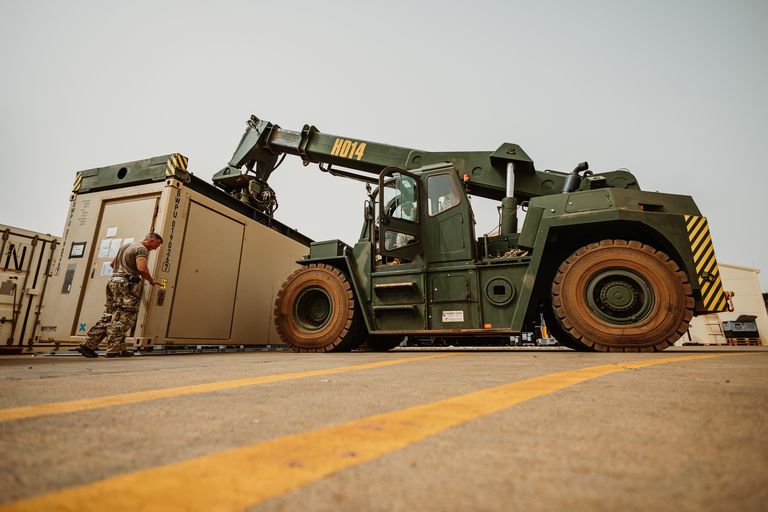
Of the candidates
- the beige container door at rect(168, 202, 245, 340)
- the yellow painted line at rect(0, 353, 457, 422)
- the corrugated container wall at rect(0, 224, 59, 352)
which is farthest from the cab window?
the corrugated container wall at rect(0, 224, 59, 352)

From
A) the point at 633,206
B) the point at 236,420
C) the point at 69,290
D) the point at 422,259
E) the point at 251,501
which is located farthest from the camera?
the point at 69,290

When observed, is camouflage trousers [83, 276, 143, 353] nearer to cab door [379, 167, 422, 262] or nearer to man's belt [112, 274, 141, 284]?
man's belt [112, 274, 141, 284]

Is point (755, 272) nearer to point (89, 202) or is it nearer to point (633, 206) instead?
point (633, 206)

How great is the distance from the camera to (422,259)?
5051mm

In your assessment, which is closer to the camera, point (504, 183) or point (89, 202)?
point (504, 183)

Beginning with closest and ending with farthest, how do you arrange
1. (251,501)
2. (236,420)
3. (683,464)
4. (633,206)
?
(251,501) → (683,464) → (236,420) → (633,206)

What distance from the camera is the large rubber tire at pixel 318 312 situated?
17.3 feet

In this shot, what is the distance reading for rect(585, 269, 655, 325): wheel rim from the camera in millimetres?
4023

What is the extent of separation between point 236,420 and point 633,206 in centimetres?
461

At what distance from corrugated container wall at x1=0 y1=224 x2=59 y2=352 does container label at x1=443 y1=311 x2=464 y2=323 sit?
5874 millimetres

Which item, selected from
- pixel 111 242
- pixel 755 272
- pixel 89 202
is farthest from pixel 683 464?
pixel 755 272

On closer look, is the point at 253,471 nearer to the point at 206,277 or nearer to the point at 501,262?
the point at 501,262

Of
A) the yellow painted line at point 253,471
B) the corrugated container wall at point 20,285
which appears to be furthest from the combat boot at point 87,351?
the yellow painted line at point 253,471

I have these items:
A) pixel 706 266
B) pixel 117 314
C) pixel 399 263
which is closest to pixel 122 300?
pixel 117 314
